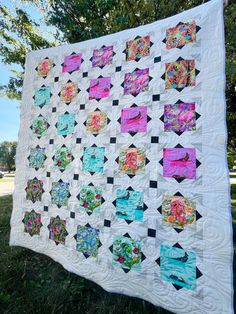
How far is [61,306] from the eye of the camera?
1727 mm

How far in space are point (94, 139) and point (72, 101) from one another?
0.48m

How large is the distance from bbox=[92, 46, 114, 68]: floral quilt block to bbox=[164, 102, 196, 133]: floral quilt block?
2.49 ft

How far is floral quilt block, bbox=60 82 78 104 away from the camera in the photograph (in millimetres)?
2263

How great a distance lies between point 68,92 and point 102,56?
473mm

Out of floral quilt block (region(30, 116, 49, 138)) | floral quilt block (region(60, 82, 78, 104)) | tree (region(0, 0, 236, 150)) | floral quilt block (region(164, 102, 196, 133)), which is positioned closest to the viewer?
floral quilt block (region(164, 102, 196, 133))

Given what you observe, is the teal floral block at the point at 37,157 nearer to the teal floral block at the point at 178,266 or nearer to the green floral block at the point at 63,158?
the green floral block at the point at 63,158

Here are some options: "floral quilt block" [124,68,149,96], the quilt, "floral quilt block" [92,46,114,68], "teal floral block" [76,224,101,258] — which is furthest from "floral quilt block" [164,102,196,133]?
"teal floral block" [76,224,101,258]

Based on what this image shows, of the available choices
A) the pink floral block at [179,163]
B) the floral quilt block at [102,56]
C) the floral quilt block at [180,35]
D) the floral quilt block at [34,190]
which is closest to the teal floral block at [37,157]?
the floral quilt block at [34,190]

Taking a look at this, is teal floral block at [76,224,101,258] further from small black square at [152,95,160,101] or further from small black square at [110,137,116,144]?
small black square at [152,95,160,101]

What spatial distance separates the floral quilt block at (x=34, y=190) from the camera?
7.70 feet

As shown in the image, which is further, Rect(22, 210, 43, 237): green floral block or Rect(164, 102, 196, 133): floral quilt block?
Rect(22, 210, 43, 237): green floral block

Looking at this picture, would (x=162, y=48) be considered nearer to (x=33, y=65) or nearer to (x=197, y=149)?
(x=197, y=149)

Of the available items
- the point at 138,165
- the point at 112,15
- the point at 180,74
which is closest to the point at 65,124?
the point at 138,165

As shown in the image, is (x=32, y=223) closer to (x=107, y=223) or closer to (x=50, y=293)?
(x=50, y=293)
